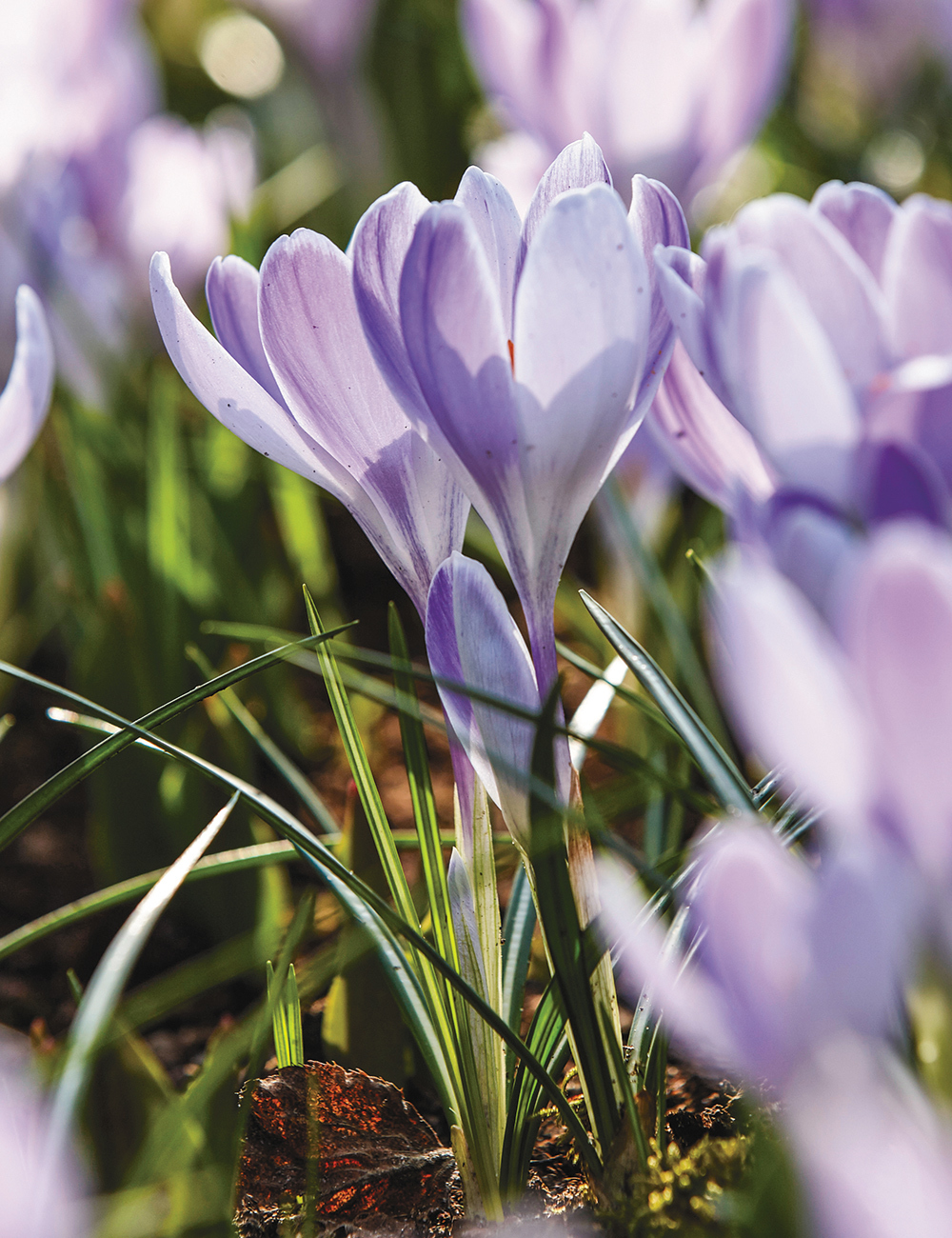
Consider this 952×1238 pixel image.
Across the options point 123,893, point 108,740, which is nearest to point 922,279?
point 108,740

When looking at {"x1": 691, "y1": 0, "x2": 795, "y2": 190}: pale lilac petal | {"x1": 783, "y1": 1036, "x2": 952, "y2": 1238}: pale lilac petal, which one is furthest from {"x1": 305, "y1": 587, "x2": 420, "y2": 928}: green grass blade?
{"x1": 691, "y1": 0, "x2": 795, "y2": 190}: pale lilac petal

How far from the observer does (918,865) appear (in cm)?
26

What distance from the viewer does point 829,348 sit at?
34cm

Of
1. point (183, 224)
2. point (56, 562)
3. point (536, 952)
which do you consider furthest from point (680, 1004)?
point (183, 224)

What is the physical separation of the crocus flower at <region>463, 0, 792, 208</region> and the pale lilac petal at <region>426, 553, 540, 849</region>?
24.4 inches

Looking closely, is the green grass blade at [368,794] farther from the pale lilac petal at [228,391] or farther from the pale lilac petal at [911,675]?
the pale lilac petal at [911,675]

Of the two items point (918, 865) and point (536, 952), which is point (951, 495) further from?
point (536, 952)

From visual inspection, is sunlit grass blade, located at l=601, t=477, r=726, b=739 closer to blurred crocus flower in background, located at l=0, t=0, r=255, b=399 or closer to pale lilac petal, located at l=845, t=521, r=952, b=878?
pale lilac petal, located at l=845, t=521, r=952, b=878

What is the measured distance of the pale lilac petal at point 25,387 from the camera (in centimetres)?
55

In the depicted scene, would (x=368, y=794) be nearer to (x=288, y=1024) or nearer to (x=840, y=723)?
(x=288, y=1024)

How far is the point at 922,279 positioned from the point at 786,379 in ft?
0.24

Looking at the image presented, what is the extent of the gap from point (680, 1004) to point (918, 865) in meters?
0.07

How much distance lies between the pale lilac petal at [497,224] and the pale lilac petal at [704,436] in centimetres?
7

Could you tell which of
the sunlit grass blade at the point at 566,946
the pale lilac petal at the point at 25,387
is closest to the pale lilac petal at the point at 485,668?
the sunlit grass blade at the point at 566,946
